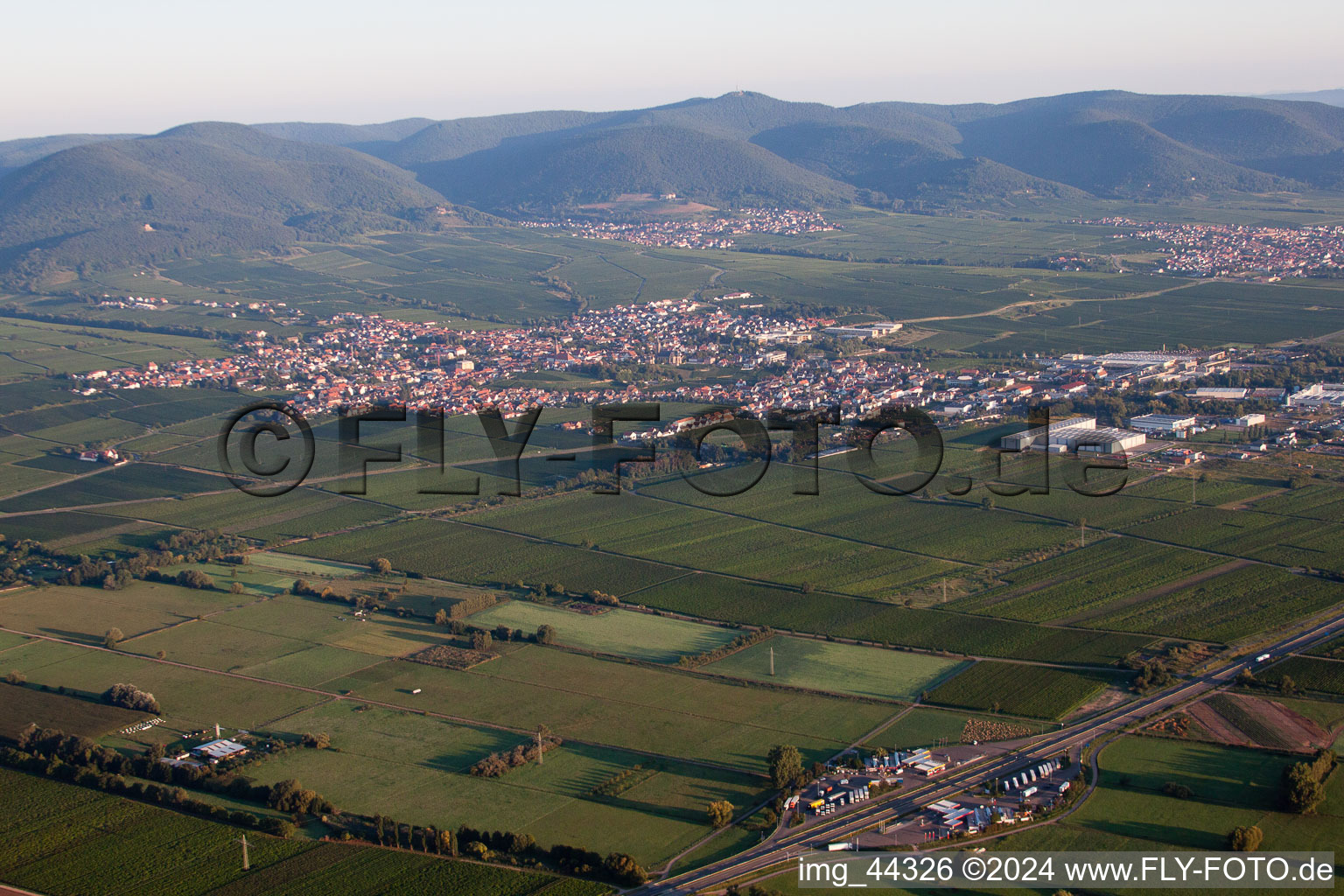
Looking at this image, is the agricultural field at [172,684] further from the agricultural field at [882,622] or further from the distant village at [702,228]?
the distant village at [702,228]

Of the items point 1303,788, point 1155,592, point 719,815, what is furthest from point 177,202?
point 1303,788

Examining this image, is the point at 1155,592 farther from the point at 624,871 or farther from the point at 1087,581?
the point at 624,871

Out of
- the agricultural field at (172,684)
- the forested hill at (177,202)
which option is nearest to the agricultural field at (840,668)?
the agricultural field at (172,684)

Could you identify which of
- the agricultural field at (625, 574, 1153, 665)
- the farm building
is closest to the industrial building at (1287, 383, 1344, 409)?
the agricultural field at (625, 574, 1153, 665)

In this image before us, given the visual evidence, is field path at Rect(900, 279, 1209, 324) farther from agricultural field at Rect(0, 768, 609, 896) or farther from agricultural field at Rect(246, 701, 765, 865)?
agricultural field at Rect(0, 768, 609, 896)

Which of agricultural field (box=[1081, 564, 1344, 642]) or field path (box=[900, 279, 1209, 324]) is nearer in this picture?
agricultural field (box=[1081, 564, 1344, 642])

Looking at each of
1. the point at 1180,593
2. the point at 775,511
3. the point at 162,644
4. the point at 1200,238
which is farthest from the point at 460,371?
the point at 1200,238
